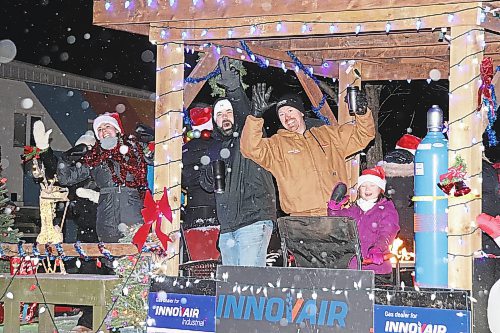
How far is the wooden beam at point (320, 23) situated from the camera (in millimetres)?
6969

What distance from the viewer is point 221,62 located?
8609 mm

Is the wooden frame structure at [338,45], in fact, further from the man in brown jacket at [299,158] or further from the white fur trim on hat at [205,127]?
the man in brown jacket at [299,158]

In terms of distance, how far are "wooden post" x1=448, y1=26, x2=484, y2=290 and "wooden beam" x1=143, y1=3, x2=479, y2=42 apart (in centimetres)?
17

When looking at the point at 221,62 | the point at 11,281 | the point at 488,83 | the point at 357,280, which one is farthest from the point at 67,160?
the point at 488,83

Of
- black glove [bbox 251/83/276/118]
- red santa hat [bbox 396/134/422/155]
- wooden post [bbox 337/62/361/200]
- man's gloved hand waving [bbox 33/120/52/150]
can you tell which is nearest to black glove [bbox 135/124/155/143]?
man's gloved hand waving [bbox 33/120/52/150]

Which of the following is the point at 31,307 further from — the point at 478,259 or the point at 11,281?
the point at 478,259

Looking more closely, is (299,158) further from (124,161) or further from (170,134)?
(124,161)

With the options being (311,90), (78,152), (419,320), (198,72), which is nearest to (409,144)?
(311,90)

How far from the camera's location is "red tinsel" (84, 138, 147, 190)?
8.72 m

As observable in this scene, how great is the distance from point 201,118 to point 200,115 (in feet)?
0.16

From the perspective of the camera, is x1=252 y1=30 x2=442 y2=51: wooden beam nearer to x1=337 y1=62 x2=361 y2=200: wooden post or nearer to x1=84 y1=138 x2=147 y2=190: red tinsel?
x1=337 y1=62 x2=361 y2=200: wooden post

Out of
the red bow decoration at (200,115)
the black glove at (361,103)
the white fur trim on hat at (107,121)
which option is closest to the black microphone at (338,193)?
the black glove at (361,103)

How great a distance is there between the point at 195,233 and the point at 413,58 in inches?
133

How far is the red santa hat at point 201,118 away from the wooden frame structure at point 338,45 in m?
0.64
